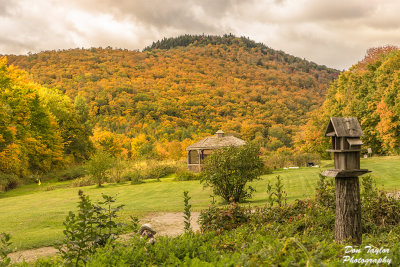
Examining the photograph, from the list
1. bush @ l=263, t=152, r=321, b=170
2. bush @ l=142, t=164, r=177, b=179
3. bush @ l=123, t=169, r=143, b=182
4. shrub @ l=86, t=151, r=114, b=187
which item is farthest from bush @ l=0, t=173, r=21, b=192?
bush @ l=263, t=152, r=321, b=170

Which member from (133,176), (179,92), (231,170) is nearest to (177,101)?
(179,92)

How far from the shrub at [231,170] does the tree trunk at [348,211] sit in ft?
25.0

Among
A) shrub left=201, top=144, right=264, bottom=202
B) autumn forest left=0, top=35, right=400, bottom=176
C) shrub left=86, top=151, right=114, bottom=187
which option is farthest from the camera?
autumn forest left=0, top=35, right=400, bottom=176

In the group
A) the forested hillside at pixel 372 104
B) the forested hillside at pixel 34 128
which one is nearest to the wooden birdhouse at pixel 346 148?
the forested hillside at pixel 34 128

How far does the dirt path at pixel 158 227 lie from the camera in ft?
23.1

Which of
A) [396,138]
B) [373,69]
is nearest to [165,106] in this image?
[373,69]

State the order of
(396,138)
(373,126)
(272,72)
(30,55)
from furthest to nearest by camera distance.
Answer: (272,72), (30,55), (373,126), (396,138)

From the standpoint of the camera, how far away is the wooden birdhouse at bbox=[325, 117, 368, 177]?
14.2ft

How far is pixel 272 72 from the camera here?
85.1m

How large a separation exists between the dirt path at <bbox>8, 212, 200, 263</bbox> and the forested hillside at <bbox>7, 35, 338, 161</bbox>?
2714 cm

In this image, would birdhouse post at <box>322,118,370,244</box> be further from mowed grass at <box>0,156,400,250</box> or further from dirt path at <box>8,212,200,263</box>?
dirt path at <box>8,212,200,263</box>

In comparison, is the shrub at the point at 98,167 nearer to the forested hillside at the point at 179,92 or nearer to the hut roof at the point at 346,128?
the forested hillside at the point at 179,92

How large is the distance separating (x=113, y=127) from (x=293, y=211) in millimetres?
49091

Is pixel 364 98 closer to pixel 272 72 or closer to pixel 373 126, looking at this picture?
pixel 373 126
